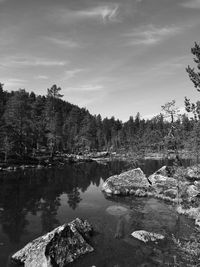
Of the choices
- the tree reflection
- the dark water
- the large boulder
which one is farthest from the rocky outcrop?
the tree reflection

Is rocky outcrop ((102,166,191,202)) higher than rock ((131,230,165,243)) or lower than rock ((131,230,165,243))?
higher

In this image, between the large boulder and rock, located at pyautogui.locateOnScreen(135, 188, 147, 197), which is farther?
the large boulder

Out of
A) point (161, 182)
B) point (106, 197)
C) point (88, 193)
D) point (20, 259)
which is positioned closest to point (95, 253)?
point (20, 259)

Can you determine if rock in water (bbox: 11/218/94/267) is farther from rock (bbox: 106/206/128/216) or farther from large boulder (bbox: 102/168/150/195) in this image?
large boulder (bbox: 102/168/150/195)

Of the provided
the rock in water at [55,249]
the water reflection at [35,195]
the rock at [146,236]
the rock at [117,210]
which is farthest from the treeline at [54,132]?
the rock in water at [55,249]

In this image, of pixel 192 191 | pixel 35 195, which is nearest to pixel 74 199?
pixel 35 195

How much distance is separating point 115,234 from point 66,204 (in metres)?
13.6

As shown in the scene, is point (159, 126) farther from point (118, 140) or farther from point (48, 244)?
point (48, 244)

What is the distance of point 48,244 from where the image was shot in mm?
19703

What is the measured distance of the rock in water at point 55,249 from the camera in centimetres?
1881

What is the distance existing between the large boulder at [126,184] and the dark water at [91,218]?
203cm

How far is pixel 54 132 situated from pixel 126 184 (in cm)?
5139

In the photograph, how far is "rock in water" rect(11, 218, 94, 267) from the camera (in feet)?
61.7

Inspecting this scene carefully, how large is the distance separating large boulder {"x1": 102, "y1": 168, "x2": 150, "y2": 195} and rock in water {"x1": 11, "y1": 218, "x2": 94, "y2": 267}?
24.8m
